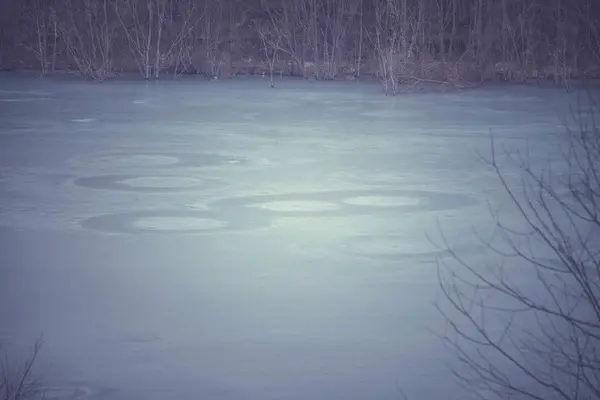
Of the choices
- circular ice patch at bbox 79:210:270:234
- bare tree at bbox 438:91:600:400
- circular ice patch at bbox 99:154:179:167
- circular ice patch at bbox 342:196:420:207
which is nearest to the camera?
bare tree at bbox 438:91:600:400

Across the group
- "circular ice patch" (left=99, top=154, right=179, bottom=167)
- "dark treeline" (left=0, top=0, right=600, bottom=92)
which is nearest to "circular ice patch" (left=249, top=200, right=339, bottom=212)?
"circular ice patch" (left=99, top=154, right=179, bottom=167)

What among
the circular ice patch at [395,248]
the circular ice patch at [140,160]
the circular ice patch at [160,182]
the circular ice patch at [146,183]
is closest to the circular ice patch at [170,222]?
the circular ice patch at [395,248]

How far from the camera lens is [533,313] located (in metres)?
4.98

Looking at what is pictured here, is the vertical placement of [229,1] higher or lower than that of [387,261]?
higher

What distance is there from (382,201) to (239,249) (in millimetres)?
2012

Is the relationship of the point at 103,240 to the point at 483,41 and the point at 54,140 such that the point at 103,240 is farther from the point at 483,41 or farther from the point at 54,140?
the point at 483,41

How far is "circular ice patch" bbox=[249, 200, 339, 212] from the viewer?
7.80 metres

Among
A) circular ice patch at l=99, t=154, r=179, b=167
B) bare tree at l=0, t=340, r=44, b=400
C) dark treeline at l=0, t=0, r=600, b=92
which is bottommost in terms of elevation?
bare tree at l=0, t=340, r=44, b=400

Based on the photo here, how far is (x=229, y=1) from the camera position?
31297 millimetres

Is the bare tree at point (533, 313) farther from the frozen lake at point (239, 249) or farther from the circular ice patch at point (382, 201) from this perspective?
the circular ice patch at point (382, 201)

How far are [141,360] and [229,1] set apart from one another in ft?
91.7

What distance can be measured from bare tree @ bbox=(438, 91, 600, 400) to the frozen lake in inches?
6.6

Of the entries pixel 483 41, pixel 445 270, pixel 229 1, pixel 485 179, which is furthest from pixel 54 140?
pixel 229 1

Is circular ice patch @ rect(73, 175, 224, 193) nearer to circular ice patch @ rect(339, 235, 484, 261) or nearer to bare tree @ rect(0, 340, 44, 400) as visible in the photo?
circular ice patch @ rect(339, 235, 484, 261)
